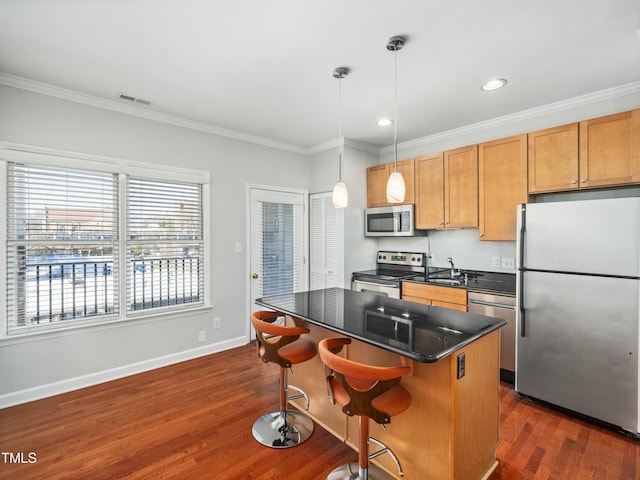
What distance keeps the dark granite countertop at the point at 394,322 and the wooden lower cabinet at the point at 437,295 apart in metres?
1.05

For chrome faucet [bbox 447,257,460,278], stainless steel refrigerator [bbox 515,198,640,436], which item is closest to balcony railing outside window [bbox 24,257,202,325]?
chrome faucet [bbox 447,257,460,278]

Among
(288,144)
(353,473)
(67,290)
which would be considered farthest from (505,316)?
(67,290)

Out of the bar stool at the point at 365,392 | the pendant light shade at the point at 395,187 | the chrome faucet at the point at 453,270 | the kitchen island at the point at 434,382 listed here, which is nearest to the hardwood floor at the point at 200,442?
the kitchen island at the point at 434,382

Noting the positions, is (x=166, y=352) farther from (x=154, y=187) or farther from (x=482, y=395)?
(x=482, y=395)

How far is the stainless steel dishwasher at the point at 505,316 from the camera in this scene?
2871mm

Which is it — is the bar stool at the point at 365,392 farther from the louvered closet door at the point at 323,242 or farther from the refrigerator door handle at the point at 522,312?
the louvered closet door at the point at 323,242

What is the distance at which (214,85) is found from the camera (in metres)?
2.75

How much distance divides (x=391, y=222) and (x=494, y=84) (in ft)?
6.31

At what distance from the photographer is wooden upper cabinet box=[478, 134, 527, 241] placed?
3.11 metres

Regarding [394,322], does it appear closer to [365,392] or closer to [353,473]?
[365,392]

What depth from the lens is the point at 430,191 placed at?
3863 mm

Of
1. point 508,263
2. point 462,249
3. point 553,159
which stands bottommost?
point 508,263

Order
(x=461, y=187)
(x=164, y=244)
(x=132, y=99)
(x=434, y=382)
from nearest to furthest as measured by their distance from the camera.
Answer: (x=434, y=382) → (x=132, y=99) → (x=164, y=244) → (x=461, y=187)

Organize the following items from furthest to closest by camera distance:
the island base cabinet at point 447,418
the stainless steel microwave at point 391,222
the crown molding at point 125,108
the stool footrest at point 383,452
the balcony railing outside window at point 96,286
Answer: the stainless steel microwave at point 391,222
the balcony railing outside window at point 96,286
the crown molding at point 125,108
the stool footrest at point 383,452
the island base cabinet at point 447,418
